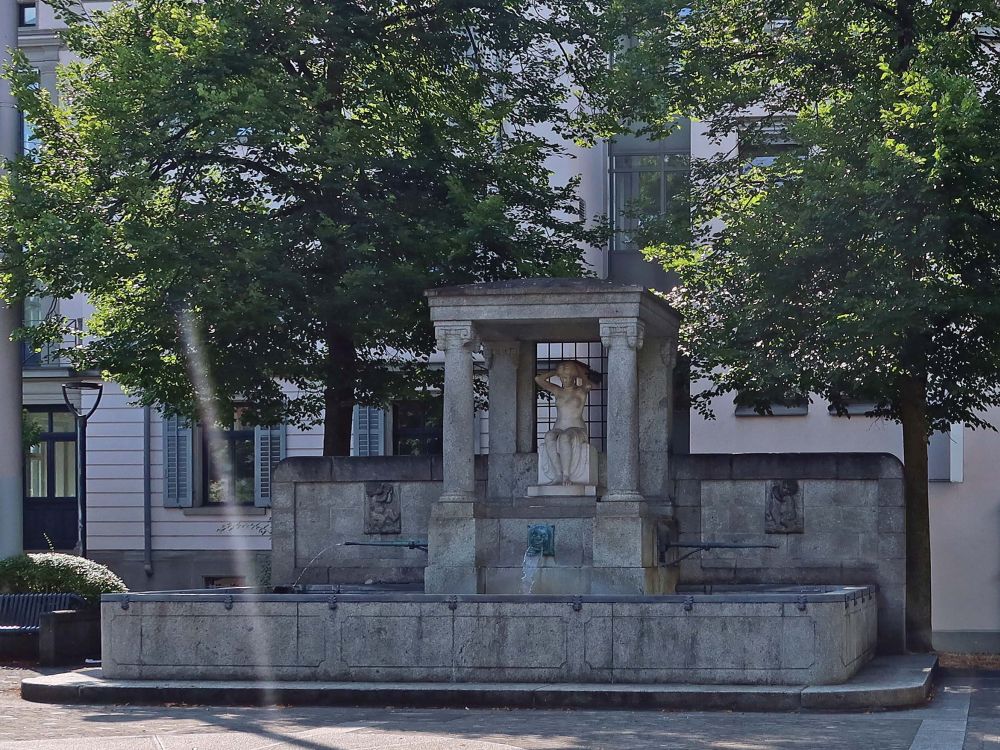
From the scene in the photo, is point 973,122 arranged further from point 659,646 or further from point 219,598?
point 219,598

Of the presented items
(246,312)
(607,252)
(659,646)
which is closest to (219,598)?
(659,646)

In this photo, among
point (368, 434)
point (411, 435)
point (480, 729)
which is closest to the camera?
point (480, 729)

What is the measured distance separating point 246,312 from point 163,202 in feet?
7.19

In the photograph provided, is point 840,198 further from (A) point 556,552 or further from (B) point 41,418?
(B) point 41,418

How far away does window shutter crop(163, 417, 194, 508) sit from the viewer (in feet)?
121

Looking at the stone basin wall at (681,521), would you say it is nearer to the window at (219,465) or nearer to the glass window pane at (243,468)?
the window at (219,465)

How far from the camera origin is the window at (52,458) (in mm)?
38938

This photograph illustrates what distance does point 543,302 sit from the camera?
20453mm

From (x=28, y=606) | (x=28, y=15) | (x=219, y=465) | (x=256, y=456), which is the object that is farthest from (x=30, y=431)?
(x=28, y=606)

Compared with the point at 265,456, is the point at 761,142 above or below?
above

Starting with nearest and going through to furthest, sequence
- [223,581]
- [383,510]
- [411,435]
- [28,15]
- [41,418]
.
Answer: [383,510] < [411,435] < [223,581] < [28,15] < [41,418]

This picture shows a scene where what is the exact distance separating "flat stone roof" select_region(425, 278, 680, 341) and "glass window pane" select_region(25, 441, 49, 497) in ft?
68.8

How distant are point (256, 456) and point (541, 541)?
56.9ft

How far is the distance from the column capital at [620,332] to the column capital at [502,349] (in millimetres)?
2600
